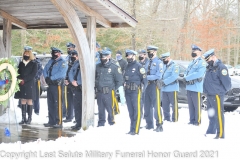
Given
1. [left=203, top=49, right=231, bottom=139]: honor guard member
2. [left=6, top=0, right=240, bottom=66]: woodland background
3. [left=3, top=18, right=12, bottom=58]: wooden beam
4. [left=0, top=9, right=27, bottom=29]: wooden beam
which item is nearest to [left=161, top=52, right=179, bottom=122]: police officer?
[left=203, top=49, right=231, bottom=139]: honor guard member

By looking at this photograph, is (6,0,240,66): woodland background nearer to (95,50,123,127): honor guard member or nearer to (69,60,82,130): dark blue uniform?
(69,60,82,130): dark blue uniform

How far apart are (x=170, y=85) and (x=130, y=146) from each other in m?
3.27

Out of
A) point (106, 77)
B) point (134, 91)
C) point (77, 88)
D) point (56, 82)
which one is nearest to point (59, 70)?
point (56, 82)

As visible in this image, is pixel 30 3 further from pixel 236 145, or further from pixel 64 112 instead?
pixel 236 145

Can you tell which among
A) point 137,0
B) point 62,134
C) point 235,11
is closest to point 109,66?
point 62,134

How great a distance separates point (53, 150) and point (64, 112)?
3.95 metres

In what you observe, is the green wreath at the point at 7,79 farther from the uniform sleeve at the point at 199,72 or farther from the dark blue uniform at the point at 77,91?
the uniform sleeve at the point at 199,72

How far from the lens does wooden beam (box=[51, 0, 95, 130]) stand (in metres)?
7.46

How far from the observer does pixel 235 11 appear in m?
32.3

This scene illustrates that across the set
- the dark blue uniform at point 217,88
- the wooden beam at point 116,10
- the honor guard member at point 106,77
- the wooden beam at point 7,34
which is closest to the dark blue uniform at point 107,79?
the honor guard member at point 106,77

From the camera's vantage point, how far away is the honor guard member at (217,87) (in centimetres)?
718

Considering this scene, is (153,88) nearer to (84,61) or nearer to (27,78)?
(84,61)

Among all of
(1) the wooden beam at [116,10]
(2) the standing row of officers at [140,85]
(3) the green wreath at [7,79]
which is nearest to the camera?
(3) the green wreath at [7,79]

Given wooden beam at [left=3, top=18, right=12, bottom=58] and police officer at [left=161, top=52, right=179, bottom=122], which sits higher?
wooden beam at [left=3, top=18, right=12, bottom=58]
